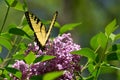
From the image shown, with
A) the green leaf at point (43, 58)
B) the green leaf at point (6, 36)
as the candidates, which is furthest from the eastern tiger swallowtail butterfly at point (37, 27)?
the green leaf at point (43, 58)

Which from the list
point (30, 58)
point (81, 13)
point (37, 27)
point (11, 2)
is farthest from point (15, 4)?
point (81, 13)

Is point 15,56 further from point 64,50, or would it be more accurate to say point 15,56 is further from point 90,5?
point 90,5

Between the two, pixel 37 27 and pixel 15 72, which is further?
pixel 37 27

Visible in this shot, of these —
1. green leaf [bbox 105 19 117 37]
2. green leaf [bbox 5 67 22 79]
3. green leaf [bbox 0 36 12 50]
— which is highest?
green leaf [bbox 105 19 117 37]

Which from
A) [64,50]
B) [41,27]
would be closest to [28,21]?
[41,27]

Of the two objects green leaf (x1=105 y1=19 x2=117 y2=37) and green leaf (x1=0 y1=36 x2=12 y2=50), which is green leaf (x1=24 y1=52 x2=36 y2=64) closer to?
green leaf (x1=0 y1=36 x2=12 y2=50)

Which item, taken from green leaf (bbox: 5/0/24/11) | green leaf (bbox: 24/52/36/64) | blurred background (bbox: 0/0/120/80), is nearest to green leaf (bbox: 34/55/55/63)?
green leaf (bbox: 24/52/36/64)

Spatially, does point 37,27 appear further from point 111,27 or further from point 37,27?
point 111,27
